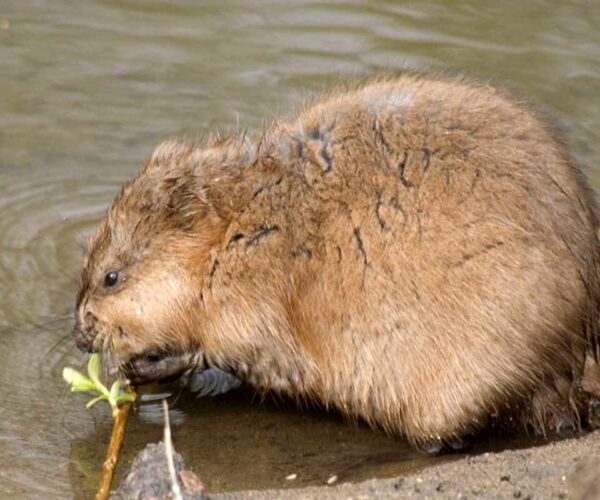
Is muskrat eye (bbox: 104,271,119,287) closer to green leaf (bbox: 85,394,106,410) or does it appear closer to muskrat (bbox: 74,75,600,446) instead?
muskrat (bbox: 74,75,600,446)

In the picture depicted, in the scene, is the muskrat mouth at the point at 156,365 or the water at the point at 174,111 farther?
the muskrat mouth at the point at 156,365

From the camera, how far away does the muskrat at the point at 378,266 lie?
5.94 m

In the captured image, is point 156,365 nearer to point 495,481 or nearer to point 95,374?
point 95,374

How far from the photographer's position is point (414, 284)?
236 inches

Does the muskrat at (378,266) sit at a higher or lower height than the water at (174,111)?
higher

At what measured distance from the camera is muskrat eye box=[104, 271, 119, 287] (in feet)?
21.1

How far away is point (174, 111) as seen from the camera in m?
9.00

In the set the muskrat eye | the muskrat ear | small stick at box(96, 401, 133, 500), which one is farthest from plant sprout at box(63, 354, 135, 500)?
the muskrat ear

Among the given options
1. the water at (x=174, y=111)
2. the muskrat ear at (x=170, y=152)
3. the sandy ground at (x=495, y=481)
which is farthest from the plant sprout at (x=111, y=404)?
the muskrat ear at (x=170, y=152)

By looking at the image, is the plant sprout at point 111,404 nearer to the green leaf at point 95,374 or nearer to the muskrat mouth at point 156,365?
the green leaf at point 95,374

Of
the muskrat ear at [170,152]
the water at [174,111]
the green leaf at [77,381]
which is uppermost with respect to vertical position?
the muskrat ear at [170,152]

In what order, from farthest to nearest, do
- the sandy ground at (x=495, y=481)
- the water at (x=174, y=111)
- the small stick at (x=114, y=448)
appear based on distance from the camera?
the water at (x=174, y=111) → the small stick at (x=114, y=448) → the sandy ground at (x=495, y=481)

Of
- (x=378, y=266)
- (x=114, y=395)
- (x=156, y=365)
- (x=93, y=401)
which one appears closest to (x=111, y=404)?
(x=114, y=395)

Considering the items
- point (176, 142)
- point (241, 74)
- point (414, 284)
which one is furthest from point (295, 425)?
point (241, 74)
